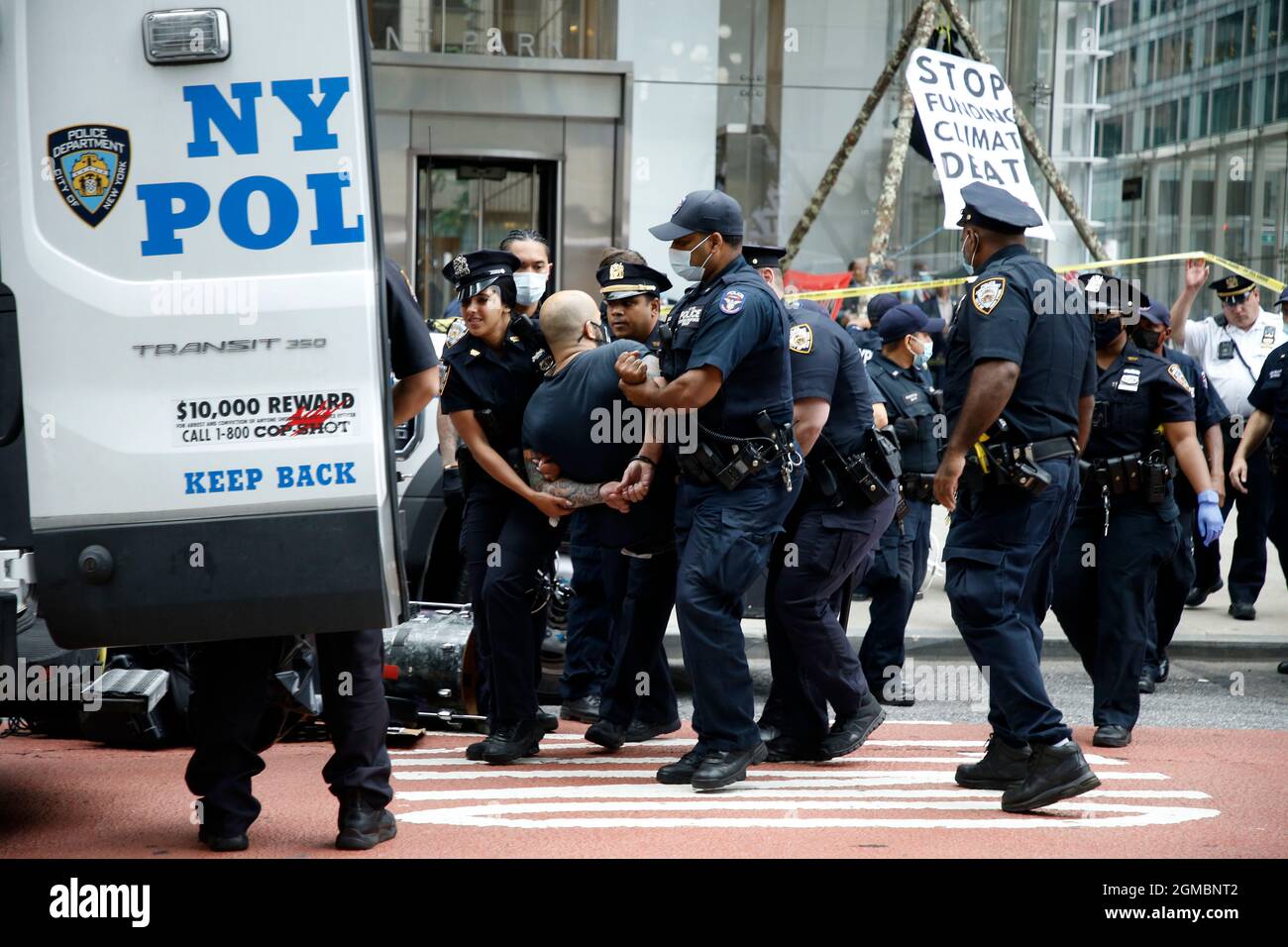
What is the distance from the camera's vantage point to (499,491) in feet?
21.5

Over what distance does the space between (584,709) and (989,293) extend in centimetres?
284

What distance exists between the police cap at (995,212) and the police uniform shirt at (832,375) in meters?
0.76

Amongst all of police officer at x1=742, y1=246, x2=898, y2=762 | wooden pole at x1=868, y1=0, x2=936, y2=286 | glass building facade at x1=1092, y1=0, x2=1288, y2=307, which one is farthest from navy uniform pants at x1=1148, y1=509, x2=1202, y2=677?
glass building facade at x1=1092, y1=0, x2=1288, y2=307

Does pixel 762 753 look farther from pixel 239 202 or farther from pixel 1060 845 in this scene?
pixel 239 202

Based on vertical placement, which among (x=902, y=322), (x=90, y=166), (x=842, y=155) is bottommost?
(x=902, y=322)

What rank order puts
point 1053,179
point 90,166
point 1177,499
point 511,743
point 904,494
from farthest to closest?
point 1053,179, point 904,494, point 1177,499, point 511,743, point 90,166

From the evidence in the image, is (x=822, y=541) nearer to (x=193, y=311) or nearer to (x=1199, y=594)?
(x=193, y=311)

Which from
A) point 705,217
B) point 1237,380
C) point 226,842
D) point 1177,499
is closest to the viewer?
point 226,842

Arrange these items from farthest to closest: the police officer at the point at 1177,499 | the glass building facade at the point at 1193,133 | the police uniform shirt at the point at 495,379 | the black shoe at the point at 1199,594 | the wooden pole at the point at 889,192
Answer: the glass building facade at the point at 1193,133 < the wooden pole at the point at 889,192 < the black shoe at the point at 1199,594 < the police officer at the point at 1177,499 < the police uniform shirt at the point at 495,379

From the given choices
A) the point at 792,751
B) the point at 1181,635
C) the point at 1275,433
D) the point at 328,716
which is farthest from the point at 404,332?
the point at 1181,635

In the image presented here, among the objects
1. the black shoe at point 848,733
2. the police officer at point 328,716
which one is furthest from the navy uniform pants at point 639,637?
the police officer at point 328,716

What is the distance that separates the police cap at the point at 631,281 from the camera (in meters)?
6.56

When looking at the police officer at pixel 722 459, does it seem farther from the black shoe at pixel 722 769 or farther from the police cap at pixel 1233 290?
the police cap at pixel 1233 290
